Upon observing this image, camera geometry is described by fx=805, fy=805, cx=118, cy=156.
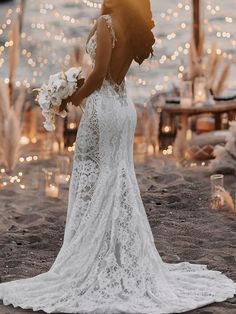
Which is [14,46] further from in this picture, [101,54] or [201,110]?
[101,54]

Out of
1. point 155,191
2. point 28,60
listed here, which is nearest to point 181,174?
point 155,191

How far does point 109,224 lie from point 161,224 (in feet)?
5.37

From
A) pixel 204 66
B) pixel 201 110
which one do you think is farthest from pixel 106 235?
pixel 204 66

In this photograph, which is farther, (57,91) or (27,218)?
(27,218)

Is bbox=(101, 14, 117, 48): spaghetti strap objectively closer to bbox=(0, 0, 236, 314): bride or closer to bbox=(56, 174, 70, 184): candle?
bbox=(0, 0, 236, 314): bride

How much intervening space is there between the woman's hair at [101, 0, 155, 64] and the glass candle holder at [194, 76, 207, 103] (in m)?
4.13

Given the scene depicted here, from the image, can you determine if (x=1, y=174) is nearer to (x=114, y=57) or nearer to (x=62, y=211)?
(x=62, y=211)

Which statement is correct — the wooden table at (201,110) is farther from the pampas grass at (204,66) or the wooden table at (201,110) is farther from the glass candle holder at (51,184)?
the glass candle holder at (51,184)

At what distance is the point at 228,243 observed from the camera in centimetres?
516

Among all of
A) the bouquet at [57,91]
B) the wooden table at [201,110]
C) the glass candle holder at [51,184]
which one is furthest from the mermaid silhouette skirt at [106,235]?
the wooden table at [201,110]

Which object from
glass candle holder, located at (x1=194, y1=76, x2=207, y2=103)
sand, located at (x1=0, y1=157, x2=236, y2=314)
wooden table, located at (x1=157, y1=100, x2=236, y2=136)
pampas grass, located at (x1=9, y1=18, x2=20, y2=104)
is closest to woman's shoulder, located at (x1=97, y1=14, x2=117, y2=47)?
sand, located at (x1=0, y1=157, x2=236, y2=314)

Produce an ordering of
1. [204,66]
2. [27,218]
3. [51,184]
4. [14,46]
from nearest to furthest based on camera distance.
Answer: [27,218]
[51,184]
[14,46]
[204,66]

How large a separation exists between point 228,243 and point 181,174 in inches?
81.2

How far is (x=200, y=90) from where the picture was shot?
8.09 m
